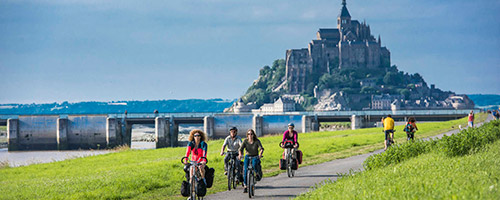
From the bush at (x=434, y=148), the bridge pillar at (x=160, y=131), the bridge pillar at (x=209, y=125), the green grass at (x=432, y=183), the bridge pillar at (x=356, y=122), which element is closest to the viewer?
the green grass at (x=432, y=183)

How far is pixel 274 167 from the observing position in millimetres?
25812

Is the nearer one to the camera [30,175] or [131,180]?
[131,180]

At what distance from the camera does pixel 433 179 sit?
1096cm

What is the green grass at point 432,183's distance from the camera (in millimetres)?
9094

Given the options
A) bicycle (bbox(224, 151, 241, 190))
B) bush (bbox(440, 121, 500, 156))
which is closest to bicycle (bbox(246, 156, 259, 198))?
bicycle (bbox(224, 151, 241, 190))

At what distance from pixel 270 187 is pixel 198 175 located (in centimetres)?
413

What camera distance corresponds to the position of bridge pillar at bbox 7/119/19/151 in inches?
3024

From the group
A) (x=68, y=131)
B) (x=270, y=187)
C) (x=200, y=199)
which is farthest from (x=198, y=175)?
(x=68, y=131)

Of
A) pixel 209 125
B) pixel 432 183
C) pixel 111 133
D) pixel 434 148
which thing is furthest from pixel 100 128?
pixel 432 183

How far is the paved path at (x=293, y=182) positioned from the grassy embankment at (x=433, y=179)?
249cm

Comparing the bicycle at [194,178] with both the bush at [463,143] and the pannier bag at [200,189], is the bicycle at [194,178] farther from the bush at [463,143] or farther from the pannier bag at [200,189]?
the bush at [463,143]

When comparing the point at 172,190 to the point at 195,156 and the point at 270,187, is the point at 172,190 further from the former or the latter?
the point at 195,156

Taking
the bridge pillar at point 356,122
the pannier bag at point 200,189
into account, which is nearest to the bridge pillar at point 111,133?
the bridge pillar at point 356,122

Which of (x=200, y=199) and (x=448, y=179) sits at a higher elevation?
(x=448, y=179)
